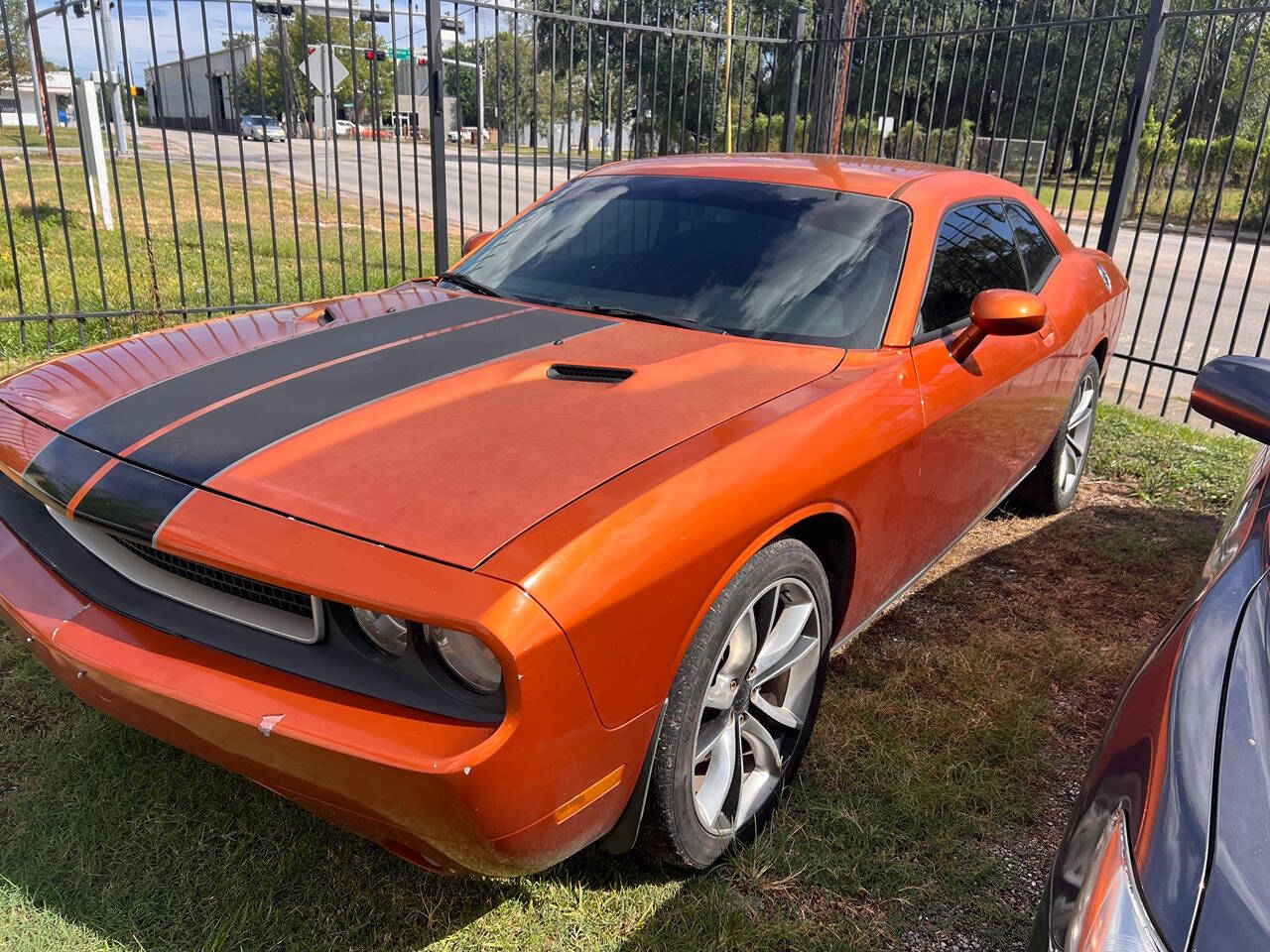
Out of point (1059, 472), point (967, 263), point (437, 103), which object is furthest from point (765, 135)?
point (967, 263)

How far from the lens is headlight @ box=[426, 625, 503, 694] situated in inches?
65.3

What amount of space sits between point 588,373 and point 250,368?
34.2 inches

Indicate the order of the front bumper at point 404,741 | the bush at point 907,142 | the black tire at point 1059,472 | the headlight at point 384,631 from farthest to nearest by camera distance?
the bush at point 907,142 → the black tire at point 1059,472 → the headlight at point 384,631 → the front bumper at point 404,741

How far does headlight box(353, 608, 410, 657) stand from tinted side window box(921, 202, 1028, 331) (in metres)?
1.88

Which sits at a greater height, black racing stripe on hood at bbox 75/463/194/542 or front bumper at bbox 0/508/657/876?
black racing stripe on hood at bbox 75/463/194/542

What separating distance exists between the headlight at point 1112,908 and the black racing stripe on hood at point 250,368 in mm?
1945

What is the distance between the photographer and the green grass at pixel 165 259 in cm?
617

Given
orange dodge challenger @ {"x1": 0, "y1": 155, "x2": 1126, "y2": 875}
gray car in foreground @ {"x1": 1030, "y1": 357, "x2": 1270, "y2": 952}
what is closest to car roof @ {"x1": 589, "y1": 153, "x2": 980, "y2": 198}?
orange dodge challenger @ {"x1": 0, "y1": 155, "x2": 1126, "y2": 875}

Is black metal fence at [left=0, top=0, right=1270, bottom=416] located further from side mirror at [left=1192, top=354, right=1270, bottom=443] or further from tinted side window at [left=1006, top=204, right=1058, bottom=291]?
side mirror at [left=1192, top=354, right=1270, bottom=443]

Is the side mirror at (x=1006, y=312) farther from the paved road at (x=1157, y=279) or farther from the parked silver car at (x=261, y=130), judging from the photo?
the parked silver car at (x=261, y=130)

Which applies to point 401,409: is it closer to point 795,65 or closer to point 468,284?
point 468,284

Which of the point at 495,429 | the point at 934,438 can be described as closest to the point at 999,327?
the point at 934,438

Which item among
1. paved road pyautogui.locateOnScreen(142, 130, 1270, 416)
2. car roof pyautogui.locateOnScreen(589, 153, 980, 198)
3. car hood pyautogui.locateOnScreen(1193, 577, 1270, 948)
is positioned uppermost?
car roof pyautogui.locateOnScreen(589, 153, 980, 198)

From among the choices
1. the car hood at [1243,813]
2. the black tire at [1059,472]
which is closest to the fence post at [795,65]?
the black tire at [1059,472]
